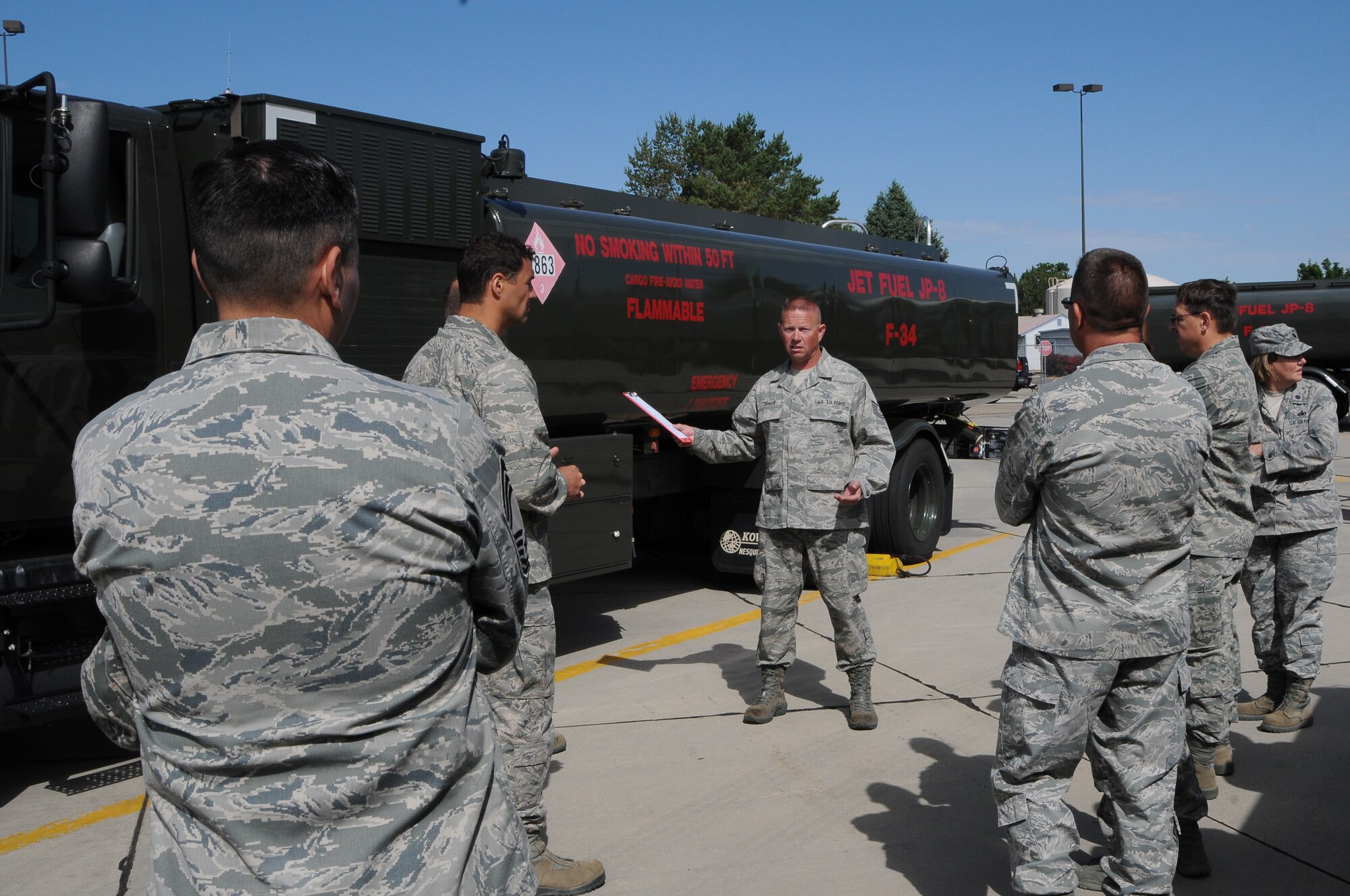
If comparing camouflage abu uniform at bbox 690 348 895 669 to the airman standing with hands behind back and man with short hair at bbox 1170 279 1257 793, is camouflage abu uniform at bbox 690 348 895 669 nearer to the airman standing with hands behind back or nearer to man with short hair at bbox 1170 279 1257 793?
man with short hair at bbox 1170 279 1257 793

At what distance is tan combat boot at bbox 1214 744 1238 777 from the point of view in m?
4.55

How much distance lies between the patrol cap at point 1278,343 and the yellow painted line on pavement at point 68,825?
16.8ft

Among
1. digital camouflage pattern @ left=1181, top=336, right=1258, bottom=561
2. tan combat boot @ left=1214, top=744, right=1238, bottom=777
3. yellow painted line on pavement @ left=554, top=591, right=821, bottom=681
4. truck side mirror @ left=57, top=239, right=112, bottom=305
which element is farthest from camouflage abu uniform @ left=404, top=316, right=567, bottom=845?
tan combat boot @ left=1214, top=744, right=1238, bottom=777

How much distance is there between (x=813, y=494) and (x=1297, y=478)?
217 cm

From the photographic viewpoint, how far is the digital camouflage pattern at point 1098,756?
9.81ft

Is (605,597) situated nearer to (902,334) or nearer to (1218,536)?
(902,334)

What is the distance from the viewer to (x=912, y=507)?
967 cm

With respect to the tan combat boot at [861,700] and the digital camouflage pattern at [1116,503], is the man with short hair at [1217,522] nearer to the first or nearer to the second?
the digital camouflage pattern at [1116,503]

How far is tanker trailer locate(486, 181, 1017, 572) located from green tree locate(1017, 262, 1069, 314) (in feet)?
228

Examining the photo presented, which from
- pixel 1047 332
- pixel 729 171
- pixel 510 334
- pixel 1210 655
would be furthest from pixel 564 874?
pixel 729 171

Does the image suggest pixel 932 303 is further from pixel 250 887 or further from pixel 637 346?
pixel 250 887

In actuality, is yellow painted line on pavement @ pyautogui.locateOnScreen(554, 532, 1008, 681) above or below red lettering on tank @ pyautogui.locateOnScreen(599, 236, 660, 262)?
below

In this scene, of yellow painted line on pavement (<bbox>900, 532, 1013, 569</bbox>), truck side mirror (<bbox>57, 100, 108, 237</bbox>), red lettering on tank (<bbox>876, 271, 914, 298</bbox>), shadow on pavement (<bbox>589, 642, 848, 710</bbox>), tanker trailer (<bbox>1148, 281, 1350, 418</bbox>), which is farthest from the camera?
tanker trailer (<bbox>1148, 281, 1350, 418</bbox>)

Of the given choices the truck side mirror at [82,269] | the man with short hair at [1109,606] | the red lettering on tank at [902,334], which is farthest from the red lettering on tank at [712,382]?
the man with short hair at [1109,606]
